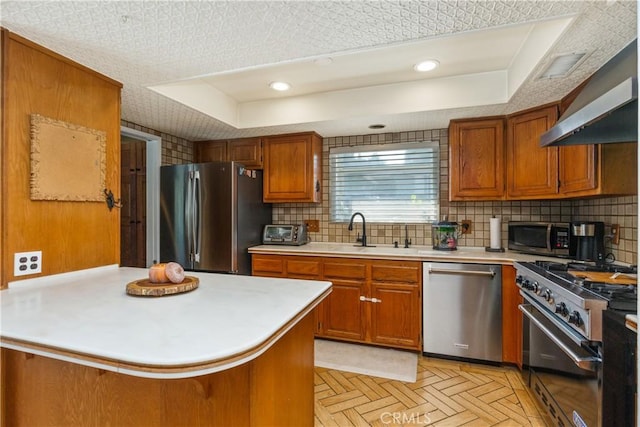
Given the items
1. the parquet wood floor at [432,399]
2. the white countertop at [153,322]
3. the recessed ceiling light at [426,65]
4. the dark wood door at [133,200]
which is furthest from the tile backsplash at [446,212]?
the white countertop at [153,322]

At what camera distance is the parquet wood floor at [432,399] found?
6.23 feet

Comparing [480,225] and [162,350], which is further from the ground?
[480,225]

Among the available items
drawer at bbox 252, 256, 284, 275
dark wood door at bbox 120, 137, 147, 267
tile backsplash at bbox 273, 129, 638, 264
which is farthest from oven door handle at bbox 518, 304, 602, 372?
dark wood door at bbox 120, 137, 147, 267

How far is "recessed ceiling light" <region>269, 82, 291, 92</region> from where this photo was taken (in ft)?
8.72

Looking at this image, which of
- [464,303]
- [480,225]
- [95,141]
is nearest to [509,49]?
[480,225]

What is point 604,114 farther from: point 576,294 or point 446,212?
point 446,212

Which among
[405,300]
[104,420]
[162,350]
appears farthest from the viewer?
[405,300]

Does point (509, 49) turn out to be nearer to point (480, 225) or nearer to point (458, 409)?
point (480, 225)

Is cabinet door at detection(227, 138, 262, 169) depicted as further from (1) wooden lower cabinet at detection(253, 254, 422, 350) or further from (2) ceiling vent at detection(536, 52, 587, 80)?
(2) ceiling vent at detection(536, 52, 587, 80)

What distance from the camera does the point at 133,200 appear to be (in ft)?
12.2

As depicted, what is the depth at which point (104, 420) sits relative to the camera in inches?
45.8

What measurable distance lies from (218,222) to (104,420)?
1.99 meters

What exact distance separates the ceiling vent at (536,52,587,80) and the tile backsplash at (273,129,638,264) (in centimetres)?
99
